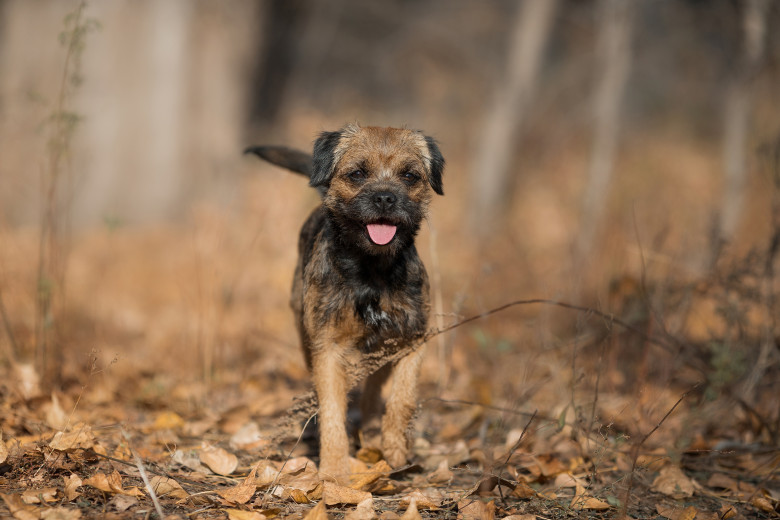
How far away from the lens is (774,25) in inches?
313

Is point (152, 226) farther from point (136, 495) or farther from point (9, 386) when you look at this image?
point (136, 495)

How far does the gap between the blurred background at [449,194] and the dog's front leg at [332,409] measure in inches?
38.5

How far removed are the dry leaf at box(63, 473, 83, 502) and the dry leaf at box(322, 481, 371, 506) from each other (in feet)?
3.77

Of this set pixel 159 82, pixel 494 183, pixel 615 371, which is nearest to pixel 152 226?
pixel 159 82

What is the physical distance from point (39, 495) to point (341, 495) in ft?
4.55

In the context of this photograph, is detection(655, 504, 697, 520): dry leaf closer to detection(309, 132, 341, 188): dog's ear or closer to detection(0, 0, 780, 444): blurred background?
detection(0, 0, 780, 444): blurred background

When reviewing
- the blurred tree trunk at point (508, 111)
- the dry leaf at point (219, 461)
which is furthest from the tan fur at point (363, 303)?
the blurred tree trunk at point (508, 111)

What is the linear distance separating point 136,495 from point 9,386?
5.69 feet

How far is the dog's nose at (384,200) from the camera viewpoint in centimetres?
382

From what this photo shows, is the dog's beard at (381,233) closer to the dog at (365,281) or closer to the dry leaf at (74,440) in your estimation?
the dog at (365,281)

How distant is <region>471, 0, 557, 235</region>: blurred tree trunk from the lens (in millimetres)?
11695

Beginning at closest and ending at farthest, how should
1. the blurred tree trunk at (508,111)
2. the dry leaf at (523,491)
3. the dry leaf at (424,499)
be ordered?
the dry leaf at (424,499)
the dry leaf at (523,491)
the blurred tree trunk at (508,111)

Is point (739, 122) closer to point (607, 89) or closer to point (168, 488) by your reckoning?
point (607, 89)

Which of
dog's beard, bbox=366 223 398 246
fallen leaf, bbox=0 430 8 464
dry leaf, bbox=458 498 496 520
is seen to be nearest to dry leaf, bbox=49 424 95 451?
fallen leaf, bbox=0 430 8 464
